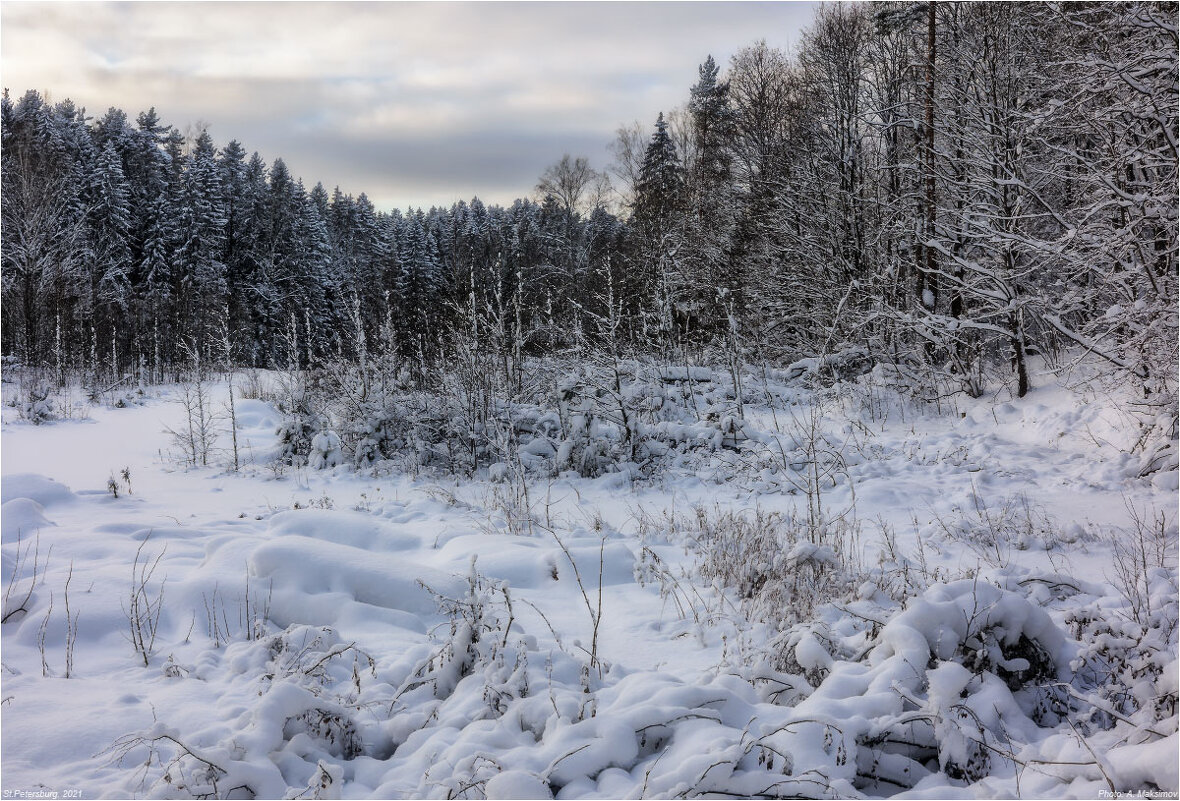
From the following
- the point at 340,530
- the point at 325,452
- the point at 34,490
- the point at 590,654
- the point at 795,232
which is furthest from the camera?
the point at 795,232

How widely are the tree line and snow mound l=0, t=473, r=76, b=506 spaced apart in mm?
3455

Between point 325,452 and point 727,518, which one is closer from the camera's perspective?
point 727,518

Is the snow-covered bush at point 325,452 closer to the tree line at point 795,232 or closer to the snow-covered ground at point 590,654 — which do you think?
the tree line at point 795,232

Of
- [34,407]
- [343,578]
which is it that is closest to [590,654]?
[343,578]

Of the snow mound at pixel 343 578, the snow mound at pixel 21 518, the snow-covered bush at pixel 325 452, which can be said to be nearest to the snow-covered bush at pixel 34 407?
the snow-covered bush at pixel 325 452

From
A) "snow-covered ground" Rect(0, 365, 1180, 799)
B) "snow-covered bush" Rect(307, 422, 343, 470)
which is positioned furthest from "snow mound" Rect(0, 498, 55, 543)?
"snow-covered bush" Rect(307, 422, 343, 470)

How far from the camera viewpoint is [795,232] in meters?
17.2

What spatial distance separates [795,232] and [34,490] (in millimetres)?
16490

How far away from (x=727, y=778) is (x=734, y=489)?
19.9 ft

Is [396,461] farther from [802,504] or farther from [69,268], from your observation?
[69,268]

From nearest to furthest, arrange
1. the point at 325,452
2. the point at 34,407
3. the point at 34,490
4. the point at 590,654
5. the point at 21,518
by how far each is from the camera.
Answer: the point at 590,654
the point at 21,518
the point at 34,490
the point at 325,452
the point at 34,407

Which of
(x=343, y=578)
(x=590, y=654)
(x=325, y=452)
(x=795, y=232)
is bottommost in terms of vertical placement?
(x=590, y=654)

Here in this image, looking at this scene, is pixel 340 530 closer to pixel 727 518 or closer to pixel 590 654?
pixel 590 654

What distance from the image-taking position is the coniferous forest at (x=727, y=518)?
2584mm
